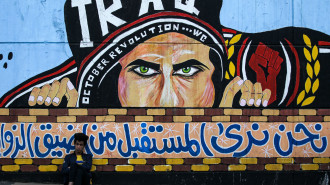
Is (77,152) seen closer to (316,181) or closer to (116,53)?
(116,53)

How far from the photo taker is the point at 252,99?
6.57m

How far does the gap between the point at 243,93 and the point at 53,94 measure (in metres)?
3.04

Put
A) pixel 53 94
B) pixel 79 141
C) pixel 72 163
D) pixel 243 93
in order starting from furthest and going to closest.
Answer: pixel 243 93 < pixel 53 94 < pixel 79 141 < pixel 72 163

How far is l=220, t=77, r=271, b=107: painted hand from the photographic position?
21.5 ft

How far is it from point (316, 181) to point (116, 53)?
389 centimetres

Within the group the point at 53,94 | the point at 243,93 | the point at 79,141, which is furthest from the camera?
the point at 243,93

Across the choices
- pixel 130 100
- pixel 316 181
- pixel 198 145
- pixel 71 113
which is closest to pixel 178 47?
pixel 130 100

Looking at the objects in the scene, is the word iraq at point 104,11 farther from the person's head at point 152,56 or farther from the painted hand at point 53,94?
the painted hand at point 53,94

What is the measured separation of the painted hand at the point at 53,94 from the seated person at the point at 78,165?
632 millimetres

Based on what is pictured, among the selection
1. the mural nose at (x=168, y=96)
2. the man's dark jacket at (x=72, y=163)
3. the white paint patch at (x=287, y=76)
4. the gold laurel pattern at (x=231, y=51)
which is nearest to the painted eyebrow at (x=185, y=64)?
the mural nose at (x=168, y=96)

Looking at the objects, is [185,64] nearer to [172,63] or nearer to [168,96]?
[172,63]

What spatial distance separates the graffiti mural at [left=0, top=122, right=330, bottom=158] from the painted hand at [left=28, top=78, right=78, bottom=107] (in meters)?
0.35

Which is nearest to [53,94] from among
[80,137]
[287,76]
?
[80,137]

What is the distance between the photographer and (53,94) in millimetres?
6441
